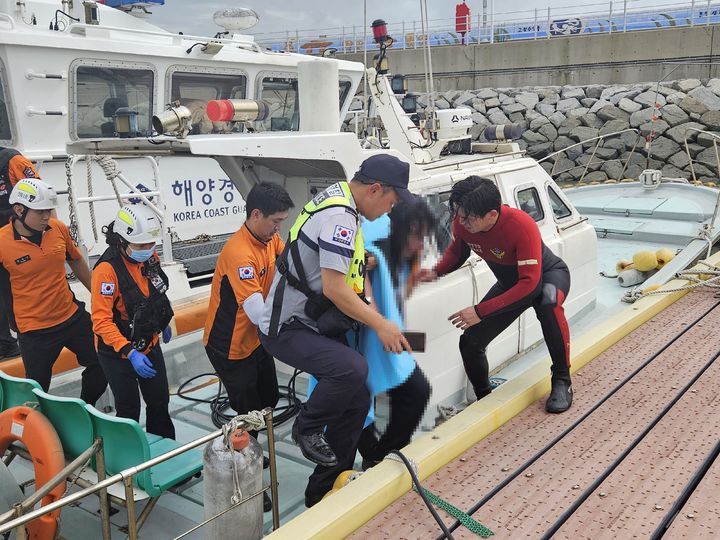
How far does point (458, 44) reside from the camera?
22.9m

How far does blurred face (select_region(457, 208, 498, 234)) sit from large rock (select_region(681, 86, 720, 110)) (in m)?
16.5

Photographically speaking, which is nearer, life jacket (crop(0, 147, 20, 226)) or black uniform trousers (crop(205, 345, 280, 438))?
black uniform trousers (crop(205, 345, 280, 438))

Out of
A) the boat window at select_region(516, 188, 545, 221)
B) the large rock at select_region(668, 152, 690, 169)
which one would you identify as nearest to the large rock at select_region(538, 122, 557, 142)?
the large rock at select_region(668, 152, 690, 169)

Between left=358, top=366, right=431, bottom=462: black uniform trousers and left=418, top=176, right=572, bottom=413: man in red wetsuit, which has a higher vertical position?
left=418, top=176, right=572, bottom=413: man in red wetsuit

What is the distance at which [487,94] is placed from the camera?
2158cm

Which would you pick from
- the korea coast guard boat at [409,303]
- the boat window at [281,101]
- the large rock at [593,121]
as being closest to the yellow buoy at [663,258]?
the korea coast guard boat at [409,303]

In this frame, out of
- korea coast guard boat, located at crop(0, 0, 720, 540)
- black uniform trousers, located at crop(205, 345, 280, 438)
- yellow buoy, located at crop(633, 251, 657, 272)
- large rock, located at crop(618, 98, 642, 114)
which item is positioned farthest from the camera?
large rock, located at crop(618, 98, 642, 114)

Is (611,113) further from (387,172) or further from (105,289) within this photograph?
(105,289)

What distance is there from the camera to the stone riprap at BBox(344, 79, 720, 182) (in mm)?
17359

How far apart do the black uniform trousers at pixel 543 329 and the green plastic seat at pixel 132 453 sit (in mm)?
1753

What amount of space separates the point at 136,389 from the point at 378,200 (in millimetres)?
1791

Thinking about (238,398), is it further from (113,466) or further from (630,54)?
(630,54)

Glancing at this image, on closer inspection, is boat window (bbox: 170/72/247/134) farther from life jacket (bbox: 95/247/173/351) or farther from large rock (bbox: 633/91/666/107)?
large rock (bbox: 633/91/666/107)

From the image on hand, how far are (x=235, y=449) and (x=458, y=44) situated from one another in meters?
22.2
